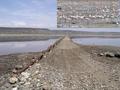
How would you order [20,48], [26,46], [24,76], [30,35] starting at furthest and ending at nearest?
[30,35]
[26,46]
[20,48]
[24,76]

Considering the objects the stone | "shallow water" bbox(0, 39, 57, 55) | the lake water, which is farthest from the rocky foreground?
the lake water

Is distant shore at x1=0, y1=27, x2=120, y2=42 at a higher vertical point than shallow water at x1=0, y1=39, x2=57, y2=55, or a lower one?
lower

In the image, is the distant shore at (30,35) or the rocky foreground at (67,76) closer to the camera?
the rocky foreground at (67,76)

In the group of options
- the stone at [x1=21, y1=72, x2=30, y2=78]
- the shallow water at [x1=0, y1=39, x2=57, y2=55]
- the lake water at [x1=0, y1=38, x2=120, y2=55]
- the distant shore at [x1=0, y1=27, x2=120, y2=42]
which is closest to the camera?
the stone at [x1=21, y1=72, x2=30, y2=78]

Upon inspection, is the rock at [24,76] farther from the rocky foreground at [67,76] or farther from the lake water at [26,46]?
the lake water at [26,46]

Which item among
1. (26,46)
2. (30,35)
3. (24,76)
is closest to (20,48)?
(26,46)

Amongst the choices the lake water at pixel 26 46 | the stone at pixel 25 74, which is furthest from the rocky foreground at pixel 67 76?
the lake water at pixel 26 46

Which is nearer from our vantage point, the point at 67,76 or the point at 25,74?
the point at 67,76

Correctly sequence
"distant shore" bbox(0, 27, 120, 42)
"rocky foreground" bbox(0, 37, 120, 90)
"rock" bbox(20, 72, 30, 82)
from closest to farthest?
"rocky foreground" bbox(0, 37, 120, 90) < "rock" bbox(20, 72, 30, 82) < "distant shore" bbox(0, 27, 120, 42)

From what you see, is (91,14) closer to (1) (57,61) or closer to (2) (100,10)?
(2) (100,10)

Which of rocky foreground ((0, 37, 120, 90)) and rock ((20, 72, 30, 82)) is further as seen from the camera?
rock ((20, 72, 30, 82))

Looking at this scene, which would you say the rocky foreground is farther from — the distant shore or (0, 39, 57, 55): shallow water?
the distant shore

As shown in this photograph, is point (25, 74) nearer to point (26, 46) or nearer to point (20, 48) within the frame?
point (20, 48)

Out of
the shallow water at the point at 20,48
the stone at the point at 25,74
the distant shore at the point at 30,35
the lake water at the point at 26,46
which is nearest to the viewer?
the stone at the point at 25,74
